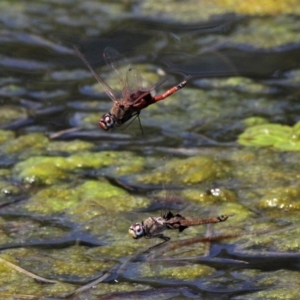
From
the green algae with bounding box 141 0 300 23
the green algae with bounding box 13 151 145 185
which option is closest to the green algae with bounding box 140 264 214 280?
the green algae with bounding box 13 151 145 185

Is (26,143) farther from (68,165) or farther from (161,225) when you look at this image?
(161,225)

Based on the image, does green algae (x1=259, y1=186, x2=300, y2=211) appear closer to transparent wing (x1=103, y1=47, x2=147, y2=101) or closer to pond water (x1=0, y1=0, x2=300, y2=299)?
pond water (x1=0, y1=0, x2=300, y2=299)

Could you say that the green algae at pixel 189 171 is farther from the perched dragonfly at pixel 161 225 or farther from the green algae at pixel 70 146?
the perched dragonfly at pixel 161 225

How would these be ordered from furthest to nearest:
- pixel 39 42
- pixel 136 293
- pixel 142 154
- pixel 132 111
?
1. pixel 39 42
2. pixel 142 154
3. pixel 132 111
4. pixel 136 293

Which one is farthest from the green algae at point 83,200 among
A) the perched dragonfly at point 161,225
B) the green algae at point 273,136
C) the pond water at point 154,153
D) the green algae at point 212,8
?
the green algae at point 212,8

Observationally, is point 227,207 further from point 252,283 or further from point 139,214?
point 252,283

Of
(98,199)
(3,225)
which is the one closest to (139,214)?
(98,199)

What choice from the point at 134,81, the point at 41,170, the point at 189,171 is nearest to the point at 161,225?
the point at 134,81
